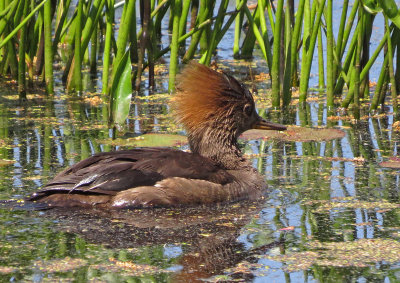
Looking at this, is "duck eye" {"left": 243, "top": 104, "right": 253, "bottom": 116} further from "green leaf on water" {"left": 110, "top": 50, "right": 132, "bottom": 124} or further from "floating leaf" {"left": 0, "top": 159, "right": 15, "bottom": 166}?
"floating leaf" {"left": 0, "top": 159, "right": 15, "bottom": 166}

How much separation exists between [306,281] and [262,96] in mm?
5243

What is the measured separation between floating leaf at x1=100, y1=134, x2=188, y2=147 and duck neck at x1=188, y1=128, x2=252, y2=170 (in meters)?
0.94

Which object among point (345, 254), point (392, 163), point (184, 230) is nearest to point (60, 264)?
point (184, 230)

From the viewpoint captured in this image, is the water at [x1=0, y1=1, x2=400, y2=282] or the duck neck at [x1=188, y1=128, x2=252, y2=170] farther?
the duck neck at [x1=188, y1=128, x2=252, y2=170]

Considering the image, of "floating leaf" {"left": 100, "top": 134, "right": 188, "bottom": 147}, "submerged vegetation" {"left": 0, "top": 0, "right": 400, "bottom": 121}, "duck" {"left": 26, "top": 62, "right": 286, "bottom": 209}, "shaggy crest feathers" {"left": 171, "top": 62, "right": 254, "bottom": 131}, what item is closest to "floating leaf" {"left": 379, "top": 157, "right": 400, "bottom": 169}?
"duck" {"left": 26, "top": 62, "right": 286, "bottom": 209}

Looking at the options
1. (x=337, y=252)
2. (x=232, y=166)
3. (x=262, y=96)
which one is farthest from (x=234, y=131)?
(x=262, y=96)

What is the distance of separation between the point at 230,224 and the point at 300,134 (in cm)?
257

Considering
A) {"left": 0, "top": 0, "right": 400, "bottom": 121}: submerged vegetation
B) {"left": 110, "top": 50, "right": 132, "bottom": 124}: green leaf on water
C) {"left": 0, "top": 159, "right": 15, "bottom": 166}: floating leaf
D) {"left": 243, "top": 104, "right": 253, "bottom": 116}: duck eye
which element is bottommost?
{"left": 0, "top": 159, "right": 15, "bottom": 166}: floating leaf

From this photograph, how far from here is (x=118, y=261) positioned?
4.29 m

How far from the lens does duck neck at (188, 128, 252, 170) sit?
610cm

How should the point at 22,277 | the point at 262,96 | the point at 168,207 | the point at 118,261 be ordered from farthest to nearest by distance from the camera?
the point at 262,96 < the point at 168,207 < the point at 118,261 < the point at 22,277

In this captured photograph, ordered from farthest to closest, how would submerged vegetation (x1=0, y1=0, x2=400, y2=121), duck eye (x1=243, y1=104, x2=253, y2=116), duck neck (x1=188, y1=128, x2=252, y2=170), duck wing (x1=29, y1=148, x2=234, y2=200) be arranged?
submerged vegetation (x1=0, y1=0, x2=400, y2=121)
duck eye (x1=243, y1=104, x2=253, y2=116)
duck neck (x1=188, y1=128, x2=252, y2=170)
duck wing (x1=29, y1=148, x2=234, y2=200)

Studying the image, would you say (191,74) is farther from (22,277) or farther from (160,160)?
(22,277)

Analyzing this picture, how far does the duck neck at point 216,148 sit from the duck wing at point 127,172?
12.3 inches
